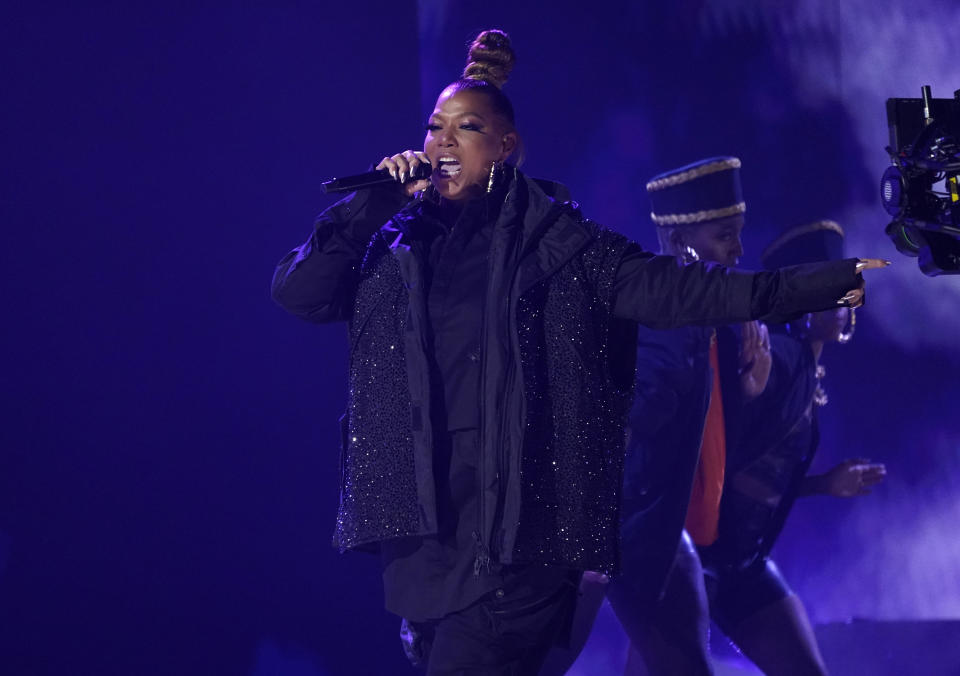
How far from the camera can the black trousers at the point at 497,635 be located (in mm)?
1961

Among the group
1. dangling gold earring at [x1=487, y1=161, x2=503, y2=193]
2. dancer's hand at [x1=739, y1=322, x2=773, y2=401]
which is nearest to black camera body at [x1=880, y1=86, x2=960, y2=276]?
dangling gold earring at [x1=487, y1=161, x2=503, y2=193]

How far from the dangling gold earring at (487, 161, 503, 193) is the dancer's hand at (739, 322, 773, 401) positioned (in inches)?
63.2

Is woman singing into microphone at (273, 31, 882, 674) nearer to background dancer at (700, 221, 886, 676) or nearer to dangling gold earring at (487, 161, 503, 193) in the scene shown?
dangling gold earring at (487, 161, 503, 193)

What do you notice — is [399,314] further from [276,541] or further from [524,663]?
[276,541]

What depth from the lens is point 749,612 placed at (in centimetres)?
357

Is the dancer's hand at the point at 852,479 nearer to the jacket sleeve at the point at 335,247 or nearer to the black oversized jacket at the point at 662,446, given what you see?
the black oversized jacket at the point at 662,446

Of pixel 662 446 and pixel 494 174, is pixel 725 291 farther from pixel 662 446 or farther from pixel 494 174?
pixel 662 446

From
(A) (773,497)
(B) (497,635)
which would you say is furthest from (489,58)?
(A) (773,497)

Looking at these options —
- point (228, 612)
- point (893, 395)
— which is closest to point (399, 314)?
point (228, 612)

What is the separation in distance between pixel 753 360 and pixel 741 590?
0.76m

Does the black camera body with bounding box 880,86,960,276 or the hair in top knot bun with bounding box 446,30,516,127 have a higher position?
the hair in top knot bun with bounding box 446,30,516,127

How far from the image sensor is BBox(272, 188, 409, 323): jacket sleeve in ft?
6.96

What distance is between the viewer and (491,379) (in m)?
1.96

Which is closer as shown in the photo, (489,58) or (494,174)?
(494,174)
